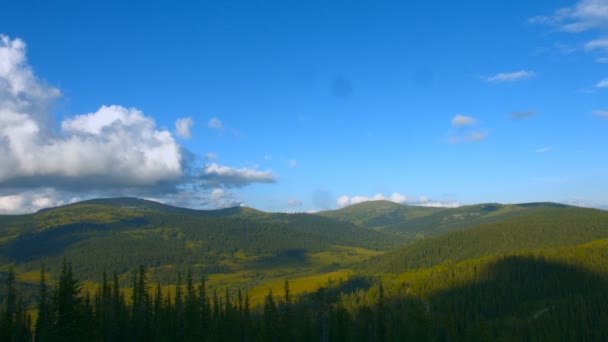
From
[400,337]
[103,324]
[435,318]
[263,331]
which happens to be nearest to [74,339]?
[103,324]

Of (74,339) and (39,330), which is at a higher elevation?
(74,339)

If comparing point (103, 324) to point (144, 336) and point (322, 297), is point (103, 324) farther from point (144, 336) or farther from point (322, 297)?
point (322, 297)

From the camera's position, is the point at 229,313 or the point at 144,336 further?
the point at 229,313

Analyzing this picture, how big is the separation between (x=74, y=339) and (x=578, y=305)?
19542 cm

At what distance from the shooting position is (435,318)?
595ft

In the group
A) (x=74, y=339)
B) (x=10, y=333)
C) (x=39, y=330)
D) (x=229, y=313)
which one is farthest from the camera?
(x=229, y=313)

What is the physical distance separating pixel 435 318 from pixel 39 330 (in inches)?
5371

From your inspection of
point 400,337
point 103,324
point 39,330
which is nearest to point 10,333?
point 39,330

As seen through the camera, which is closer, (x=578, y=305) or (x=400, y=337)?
(x=400, y=337)

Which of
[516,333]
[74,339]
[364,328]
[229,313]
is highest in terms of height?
[74,339]

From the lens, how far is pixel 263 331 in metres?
114

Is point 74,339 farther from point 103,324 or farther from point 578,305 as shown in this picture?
point 578,305

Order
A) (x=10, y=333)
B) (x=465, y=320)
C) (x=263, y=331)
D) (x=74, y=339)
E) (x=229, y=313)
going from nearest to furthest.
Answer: (x=74, y=339) → (x=10, y=333) → (x=263, y=331) → (x=229, y=313) → (x=465, y=320)

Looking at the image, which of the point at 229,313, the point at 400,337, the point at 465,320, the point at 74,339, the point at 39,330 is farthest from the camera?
the point at 465,320
